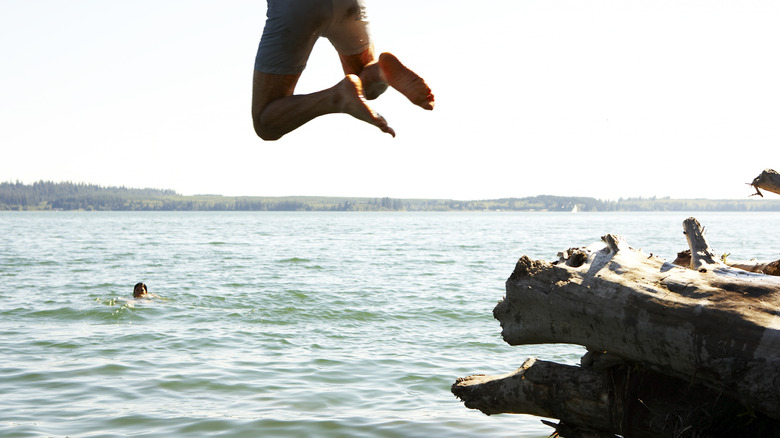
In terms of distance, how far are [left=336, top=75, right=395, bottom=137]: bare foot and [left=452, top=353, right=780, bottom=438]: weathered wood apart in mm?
2458

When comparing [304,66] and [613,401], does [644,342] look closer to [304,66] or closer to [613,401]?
[613,401]

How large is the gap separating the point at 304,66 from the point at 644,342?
276 centimetres

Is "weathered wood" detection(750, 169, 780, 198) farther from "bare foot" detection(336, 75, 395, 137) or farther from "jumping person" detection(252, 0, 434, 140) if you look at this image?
"bare foot" detection(336, 75, 395, 137)

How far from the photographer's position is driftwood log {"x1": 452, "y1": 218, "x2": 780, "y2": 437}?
4109 millimetres

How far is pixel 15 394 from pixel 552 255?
3815 centimetres

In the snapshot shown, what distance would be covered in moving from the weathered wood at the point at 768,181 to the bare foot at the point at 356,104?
379 centimetres

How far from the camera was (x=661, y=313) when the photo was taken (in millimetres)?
4391

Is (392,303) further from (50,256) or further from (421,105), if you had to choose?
(50,256)

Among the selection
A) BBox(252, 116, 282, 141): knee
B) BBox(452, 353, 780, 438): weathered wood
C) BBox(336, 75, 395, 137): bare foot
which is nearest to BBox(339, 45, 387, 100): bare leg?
BBox(336, 75, 395, 137): bare foot

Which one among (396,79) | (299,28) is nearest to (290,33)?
(299,28)

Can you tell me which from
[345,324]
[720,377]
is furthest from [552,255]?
[720,377]

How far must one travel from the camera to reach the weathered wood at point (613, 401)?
174 inches

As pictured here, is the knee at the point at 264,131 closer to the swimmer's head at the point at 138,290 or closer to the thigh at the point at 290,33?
the thigh at the point at 290,33

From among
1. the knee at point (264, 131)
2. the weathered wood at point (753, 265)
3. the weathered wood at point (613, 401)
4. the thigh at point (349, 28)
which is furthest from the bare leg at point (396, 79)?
the weathered wood at point (753, 265)
